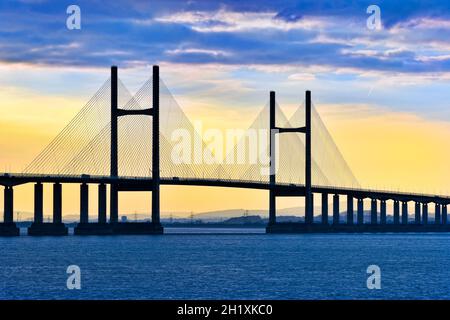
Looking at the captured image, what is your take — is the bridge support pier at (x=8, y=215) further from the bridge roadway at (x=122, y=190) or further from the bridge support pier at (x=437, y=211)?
the bridge support pier at (x=437, y=211)

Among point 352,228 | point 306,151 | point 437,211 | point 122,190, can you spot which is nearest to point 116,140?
point 122,190

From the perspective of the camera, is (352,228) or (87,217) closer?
(87,217)

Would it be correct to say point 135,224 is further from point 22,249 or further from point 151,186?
point 22,249

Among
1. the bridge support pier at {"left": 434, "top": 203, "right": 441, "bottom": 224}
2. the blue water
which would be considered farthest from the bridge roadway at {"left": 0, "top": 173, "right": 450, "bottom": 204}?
the bridge support pier at {"left": 434, "top": 203, "right": 441, "bottom": 224}

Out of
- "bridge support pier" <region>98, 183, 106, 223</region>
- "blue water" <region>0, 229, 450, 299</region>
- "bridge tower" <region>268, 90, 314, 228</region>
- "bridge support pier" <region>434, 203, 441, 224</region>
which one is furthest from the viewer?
"bridge support pier" <region>434, 203, 441, 224</region>

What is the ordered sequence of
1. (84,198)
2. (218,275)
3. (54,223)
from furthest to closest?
(54,223) → (84,198) → (218,275)

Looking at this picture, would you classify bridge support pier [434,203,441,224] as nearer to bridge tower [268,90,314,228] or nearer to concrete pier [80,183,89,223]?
bridge tower [268,90,314,228]

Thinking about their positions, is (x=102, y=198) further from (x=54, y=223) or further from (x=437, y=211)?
(x=437, y=211)
